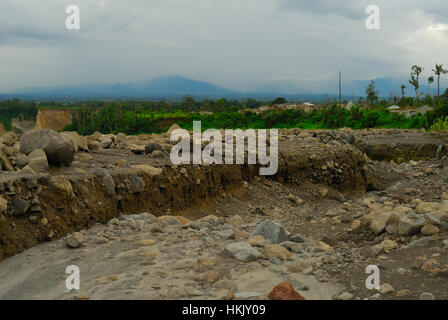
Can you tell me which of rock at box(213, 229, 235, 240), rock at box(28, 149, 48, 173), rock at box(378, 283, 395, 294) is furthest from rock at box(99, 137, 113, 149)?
→ rock at box(378, 283, 395, 294)

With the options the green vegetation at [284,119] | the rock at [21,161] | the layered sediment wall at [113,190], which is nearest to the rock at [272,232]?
the layered sediment wall at [113,190]

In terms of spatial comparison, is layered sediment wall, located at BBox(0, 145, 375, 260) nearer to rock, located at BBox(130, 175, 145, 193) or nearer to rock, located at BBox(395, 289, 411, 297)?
rock, located at BBox(130, 175, 145, 193)

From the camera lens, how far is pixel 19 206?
4328 mm

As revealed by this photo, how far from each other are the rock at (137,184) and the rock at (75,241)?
58.6 inches

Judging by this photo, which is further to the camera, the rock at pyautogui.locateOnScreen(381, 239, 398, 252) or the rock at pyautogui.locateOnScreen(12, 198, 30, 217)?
the rock at pyautogui.locateOnScreen(12, 198, 30, 217)

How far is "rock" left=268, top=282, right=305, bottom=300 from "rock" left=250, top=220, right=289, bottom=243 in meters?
1.35

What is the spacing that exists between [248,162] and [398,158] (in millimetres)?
6423

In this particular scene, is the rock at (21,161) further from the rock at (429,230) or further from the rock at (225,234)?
the rock at (429,230)

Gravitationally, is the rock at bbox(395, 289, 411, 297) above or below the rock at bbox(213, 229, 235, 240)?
above

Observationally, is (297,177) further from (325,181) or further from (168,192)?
(168,192)

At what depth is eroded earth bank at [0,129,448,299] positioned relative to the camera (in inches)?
123

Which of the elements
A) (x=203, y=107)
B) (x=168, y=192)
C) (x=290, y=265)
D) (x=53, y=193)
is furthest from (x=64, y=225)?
(x=203, y=107)

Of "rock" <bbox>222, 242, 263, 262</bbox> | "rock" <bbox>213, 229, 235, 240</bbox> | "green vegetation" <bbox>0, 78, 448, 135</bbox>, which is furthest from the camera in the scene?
"green vegetation" <bbox>0, 78, 448, 135</bbox>

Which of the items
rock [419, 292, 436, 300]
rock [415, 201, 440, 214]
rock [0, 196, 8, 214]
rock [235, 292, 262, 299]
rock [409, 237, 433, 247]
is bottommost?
rock [235, 292, 262, 299]
